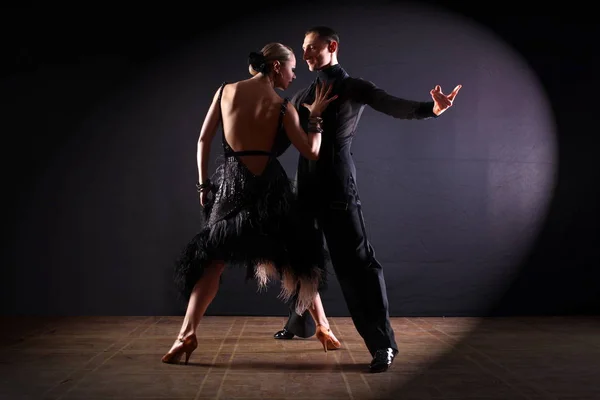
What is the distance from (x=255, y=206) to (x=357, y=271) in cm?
57

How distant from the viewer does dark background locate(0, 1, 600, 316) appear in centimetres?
537

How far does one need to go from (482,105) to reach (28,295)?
3.57 metres

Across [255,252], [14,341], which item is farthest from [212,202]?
[14,341]

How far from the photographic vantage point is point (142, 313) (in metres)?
5.38

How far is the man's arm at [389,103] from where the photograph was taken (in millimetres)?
3344

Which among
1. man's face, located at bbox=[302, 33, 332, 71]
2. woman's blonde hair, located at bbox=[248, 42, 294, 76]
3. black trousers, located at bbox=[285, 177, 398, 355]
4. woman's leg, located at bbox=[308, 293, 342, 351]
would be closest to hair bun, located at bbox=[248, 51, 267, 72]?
woman's blonde hair, located at bbox=[248, 42, 294, 76]

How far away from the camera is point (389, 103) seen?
11.3 feet

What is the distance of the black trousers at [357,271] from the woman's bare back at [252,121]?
1.34 ft

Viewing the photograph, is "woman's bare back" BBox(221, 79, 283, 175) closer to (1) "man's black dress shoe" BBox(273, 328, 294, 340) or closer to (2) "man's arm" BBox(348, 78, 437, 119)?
(2) "man's arm" BBox(348, 78, 437, 119)

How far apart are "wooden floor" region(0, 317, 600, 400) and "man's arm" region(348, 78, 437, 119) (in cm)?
116

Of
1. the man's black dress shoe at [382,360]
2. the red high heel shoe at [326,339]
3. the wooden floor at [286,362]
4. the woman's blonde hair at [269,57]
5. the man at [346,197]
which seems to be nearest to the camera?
the wooden floor at [286,362]

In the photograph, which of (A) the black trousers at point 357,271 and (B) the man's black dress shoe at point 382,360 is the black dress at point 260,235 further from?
(B) the man's black dress shoe at point 382,360

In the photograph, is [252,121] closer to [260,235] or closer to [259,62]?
[259,62]

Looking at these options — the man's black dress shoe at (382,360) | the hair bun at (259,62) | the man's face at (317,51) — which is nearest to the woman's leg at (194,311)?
the man's black dress shoe at (382,360)
